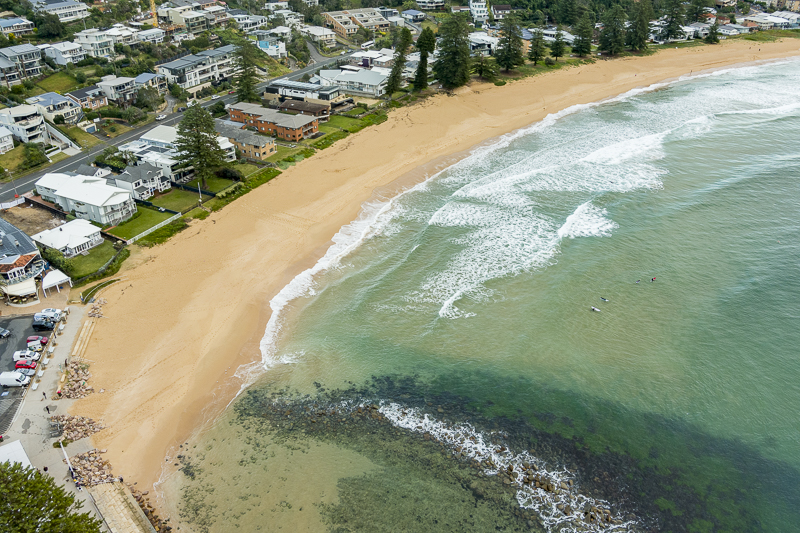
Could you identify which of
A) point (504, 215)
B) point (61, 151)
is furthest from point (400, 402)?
point (61, 151)

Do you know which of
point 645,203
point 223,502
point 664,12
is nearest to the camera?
point 223,502

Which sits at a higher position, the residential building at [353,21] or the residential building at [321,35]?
the residential building at [353,21]

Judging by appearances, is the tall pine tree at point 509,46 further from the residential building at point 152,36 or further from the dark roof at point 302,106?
the residential building at point 152,36

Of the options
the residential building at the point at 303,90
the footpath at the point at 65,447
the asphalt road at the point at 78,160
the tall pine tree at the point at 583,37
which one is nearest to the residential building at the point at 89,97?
the asphalt road at the point at 78,160

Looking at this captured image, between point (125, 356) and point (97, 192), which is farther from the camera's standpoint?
point (97, 192)

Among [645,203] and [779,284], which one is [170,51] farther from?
[779,284]

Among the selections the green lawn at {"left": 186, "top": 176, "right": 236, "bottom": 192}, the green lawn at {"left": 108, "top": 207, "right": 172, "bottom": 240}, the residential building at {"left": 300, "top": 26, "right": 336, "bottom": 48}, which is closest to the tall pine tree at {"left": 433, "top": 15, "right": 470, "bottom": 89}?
the residential building at {"left": 300, "top": 26, "right": 336, "bottom": 48}

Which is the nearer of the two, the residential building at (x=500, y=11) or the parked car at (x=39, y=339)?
the parked car at (x=39, y=339)

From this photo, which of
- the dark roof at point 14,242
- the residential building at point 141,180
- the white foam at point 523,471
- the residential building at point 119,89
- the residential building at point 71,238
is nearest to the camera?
the white foam at point 523,471
